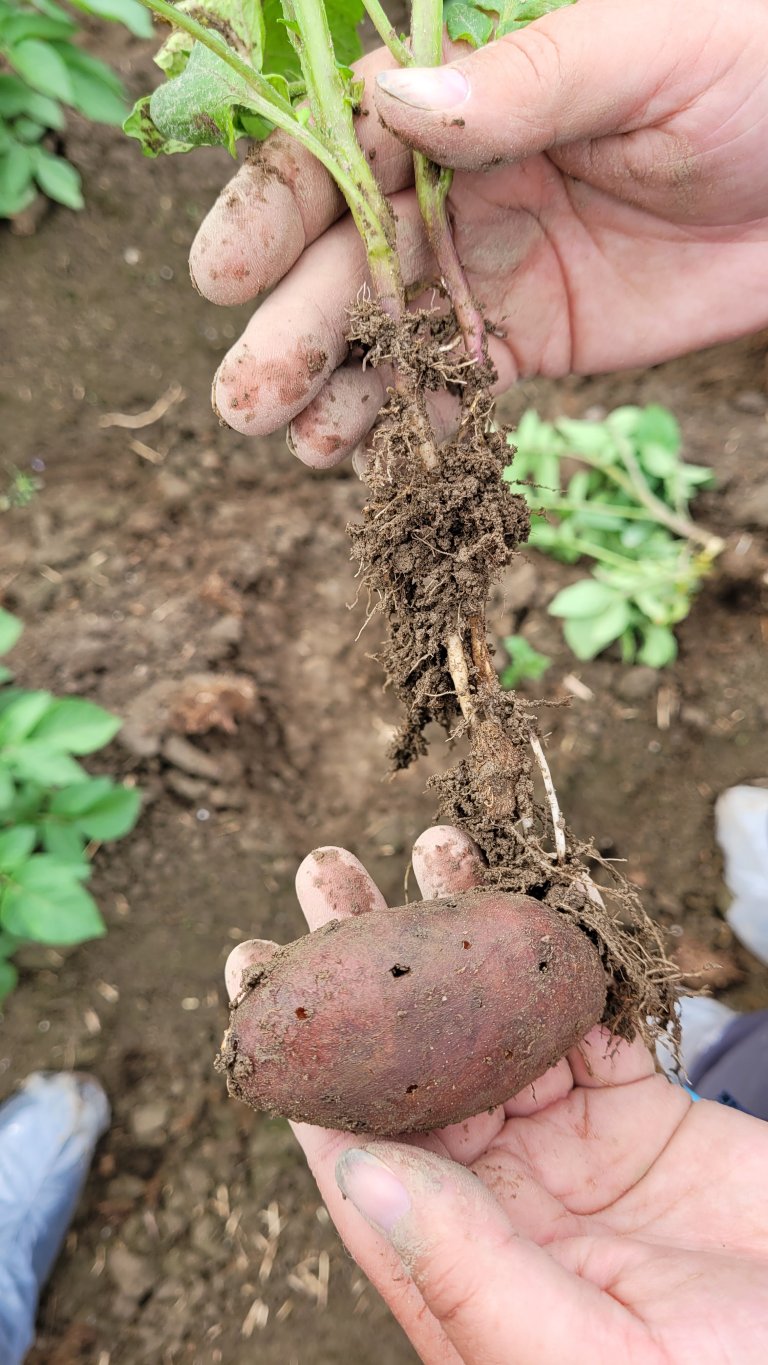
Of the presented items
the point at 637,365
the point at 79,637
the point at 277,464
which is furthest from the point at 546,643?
the point at 79,637

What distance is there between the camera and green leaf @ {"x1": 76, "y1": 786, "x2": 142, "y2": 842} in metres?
2.22

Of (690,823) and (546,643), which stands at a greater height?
(546,643)

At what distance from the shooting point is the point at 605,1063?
1624mm

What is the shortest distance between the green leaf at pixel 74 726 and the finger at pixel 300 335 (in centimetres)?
82

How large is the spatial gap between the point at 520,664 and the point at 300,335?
54.5 inches

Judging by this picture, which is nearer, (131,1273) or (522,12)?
(522,12)

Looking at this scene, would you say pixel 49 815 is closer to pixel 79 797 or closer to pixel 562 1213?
pixel 79 797

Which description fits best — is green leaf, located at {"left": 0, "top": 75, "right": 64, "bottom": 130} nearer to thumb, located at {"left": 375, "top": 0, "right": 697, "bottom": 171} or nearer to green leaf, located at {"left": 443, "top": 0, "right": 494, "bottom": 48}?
green leaf, located at {"left": 443, "top": 0, "right": 494, "bottom": 48}

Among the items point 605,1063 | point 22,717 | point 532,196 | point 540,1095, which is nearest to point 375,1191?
point 540,1095

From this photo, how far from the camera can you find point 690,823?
2.65m

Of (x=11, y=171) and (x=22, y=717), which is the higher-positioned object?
(x=11, y=171)

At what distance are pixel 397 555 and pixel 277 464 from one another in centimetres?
172

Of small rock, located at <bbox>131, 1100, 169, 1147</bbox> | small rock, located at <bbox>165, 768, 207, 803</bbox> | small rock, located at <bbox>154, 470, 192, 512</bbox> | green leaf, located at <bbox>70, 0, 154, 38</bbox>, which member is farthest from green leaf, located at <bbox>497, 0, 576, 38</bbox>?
small rock, located at <bbox>131, 1100, 169, 1147</bbox>

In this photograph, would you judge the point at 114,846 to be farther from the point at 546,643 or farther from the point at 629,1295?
the point at 629,1295
